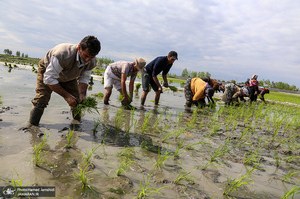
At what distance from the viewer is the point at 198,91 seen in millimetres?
5574

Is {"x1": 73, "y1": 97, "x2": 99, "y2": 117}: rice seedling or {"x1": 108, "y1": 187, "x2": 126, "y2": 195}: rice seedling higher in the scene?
{"x1": 73, "y1": 97, "x2": 99, "y2": 117}: rice seedling

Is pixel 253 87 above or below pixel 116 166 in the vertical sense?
above

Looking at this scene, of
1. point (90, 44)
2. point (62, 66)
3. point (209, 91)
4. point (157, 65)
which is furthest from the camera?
point (157, 65)

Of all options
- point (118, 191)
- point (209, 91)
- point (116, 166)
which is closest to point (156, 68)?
point (209, 91)

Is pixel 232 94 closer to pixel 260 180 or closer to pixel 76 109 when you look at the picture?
pixel 260 180

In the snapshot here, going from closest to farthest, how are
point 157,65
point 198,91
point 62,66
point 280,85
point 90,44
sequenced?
1. point 90,44
2. point 62,66
3. point 157,65
4. point 198,91
5. point 280,85

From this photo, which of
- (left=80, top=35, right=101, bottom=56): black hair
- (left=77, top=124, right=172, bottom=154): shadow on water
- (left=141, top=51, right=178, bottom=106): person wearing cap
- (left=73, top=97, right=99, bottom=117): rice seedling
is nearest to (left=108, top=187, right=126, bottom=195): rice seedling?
(left=77, top=124, right=172, bottom=154): shadow on water

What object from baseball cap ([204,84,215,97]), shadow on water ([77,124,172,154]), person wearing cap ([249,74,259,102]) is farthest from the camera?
person wearing cap ([249,74,259,102])

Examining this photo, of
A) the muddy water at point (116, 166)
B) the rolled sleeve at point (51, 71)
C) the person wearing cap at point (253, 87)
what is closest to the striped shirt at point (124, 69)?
the muddy water at point (116, 166)

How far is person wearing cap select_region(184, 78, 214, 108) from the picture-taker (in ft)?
17.5

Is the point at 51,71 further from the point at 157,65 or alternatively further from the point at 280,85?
the point at 280,85

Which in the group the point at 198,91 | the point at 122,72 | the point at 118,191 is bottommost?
the point at 118,191

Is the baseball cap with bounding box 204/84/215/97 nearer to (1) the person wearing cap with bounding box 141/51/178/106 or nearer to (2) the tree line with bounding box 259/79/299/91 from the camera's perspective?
(1) the person wearing cap with bounding box 141/51/178/106

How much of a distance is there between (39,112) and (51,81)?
67 cm
